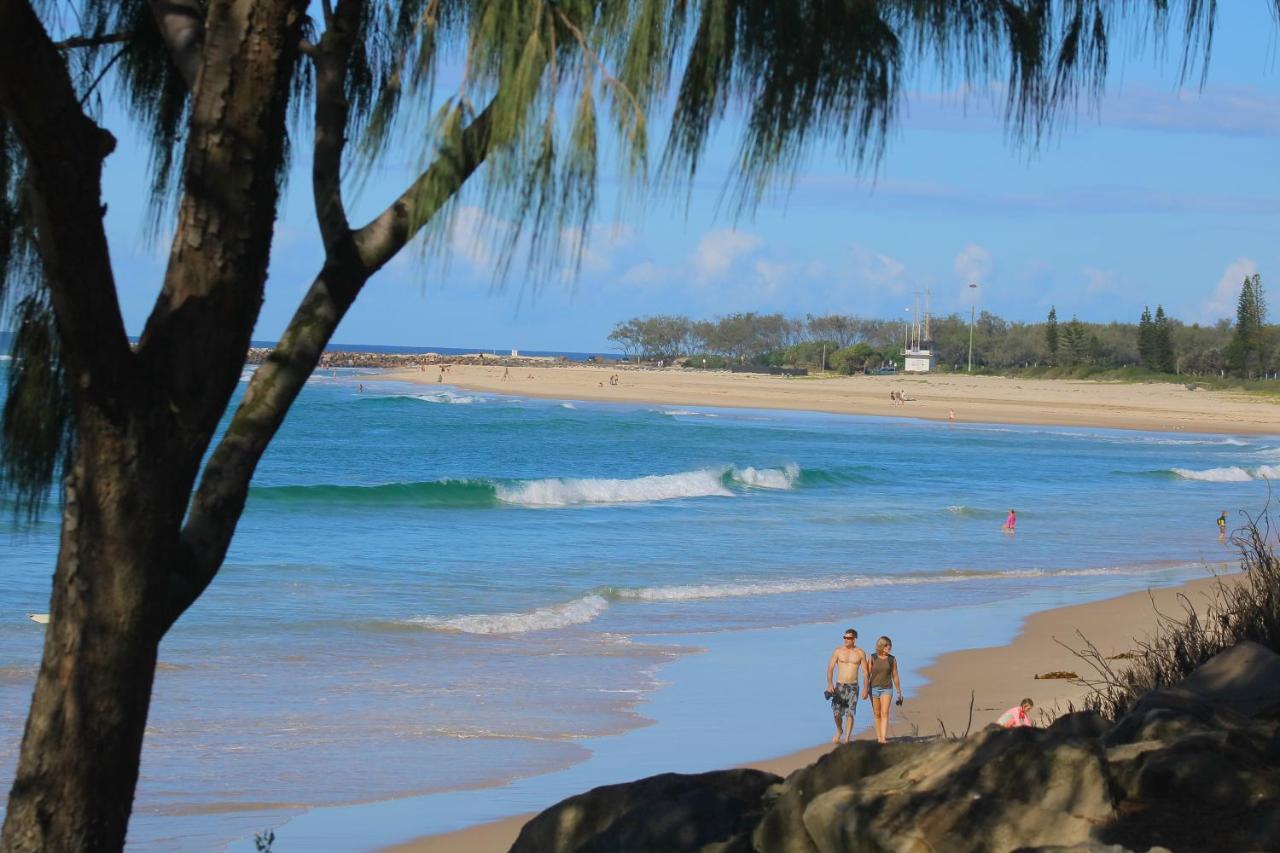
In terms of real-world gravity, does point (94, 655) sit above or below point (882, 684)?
above

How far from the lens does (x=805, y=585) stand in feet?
63.7

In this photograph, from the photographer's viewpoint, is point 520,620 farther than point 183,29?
Yes

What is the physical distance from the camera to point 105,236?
2.38 meters

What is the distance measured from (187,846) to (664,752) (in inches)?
140

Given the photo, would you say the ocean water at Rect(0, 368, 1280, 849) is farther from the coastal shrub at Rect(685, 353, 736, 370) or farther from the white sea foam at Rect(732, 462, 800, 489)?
the coastal shrub at Rect(685, 353, 736, 370)

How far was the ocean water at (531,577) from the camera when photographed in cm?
1026

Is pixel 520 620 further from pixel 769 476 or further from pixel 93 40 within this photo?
pixel 769 476

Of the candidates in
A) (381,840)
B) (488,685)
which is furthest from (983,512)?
(381,840)

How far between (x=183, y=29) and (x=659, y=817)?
2455 millimetres

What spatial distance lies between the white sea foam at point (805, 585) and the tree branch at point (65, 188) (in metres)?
15.9

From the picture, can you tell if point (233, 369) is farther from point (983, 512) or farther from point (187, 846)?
point (983, 512)

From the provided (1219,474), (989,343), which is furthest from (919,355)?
(1219,474)

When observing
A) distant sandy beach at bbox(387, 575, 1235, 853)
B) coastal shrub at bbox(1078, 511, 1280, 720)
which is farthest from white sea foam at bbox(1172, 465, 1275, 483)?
coastal shrub at bbox(1078, 511, 1280, 720)

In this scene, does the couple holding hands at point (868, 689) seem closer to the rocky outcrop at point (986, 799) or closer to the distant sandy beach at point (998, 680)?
the distant sandy beach at point (998, 680)
